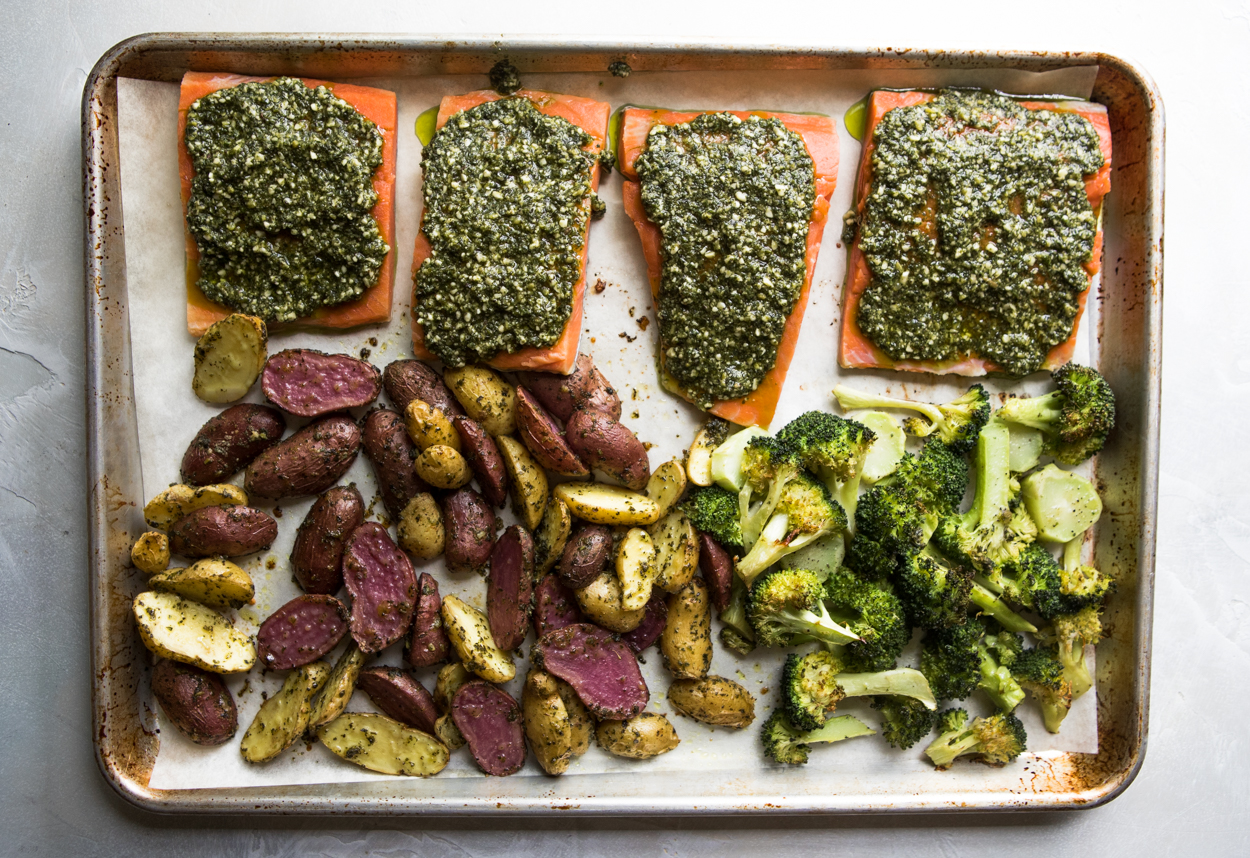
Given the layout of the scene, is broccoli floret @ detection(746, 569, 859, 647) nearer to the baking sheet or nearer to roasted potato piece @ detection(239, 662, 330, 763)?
the baking sheet

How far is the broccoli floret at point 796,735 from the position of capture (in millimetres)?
2971

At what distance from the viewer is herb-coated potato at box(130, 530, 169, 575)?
9.31 ft

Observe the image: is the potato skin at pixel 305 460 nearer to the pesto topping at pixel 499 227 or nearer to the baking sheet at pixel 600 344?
the baking sheet at pixel 600 344

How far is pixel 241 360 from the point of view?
288cm

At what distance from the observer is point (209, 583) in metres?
2.84

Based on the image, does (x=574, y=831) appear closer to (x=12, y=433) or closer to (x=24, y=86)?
(x=12, y=433)

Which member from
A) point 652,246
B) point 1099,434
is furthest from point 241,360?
point 1099,434

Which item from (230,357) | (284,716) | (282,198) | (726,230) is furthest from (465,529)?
(726,230)

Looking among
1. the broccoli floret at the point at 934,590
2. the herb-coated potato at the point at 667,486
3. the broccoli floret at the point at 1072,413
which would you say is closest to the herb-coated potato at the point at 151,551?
the herb-coated potato at the point at 667,486

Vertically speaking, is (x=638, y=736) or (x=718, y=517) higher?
(x=718, y=517)

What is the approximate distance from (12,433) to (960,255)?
146 inches

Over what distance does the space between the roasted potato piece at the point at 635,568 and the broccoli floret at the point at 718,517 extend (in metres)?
0.21

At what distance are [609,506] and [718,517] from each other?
16.4 inches

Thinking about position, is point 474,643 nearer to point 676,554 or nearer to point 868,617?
point 676,554
